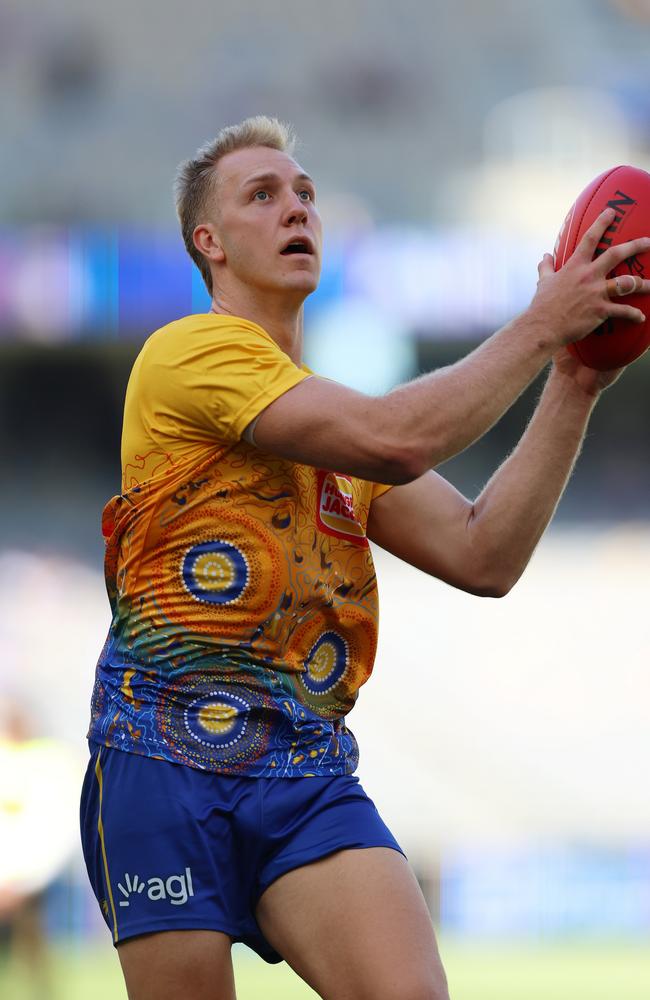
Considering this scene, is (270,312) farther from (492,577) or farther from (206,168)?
(492,577)

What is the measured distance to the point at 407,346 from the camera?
16.7 metres

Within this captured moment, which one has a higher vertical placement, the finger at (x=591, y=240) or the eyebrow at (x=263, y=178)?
the eyebrow at (x=263, y=178)

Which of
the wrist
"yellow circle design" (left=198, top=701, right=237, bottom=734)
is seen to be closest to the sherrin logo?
"yellow circle design" (left=198, top=701, right=237, bottom=734)

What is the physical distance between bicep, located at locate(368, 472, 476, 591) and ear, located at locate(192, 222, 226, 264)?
1.94 feet

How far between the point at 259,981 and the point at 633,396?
12.2 metres

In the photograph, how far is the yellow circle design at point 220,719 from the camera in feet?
8.42

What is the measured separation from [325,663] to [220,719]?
0.77 ft

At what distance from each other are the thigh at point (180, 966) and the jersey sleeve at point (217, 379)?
876 mm

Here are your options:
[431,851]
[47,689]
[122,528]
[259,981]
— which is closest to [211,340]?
[122,528]

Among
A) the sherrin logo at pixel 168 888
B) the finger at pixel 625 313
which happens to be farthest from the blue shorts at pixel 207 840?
the finger at pixel 625 313

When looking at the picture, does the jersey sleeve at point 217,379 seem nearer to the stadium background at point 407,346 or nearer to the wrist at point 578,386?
the wrist at point 578,386

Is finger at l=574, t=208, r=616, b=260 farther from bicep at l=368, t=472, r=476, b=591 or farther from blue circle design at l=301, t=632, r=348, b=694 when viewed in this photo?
blue circle design at l=301, t=632, r=348, b=694

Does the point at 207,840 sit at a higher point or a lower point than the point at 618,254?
lower

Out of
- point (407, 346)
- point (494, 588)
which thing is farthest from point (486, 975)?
point (407, 346)
